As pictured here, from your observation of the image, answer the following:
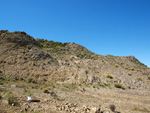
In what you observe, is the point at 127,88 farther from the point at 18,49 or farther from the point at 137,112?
the point at 18,49

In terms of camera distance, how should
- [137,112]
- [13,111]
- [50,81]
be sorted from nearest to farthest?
1. [13,111]
2. [137,112]
3. [50,81]

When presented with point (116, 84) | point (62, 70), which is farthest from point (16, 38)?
point (116, 84)

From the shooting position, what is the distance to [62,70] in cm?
2344

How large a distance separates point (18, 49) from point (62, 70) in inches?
480

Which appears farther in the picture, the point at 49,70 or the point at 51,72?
the point at 49,70

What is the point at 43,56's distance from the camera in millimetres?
27125

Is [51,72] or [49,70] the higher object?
[49,70]

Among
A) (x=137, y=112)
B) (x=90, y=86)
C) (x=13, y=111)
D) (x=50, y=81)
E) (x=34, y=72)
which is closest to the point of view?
(x=13, y=111)

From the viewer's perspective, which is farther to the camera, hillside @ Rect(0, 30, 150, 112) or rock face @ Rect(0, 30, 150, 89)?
rock face @ Rect(0, 30, 150, 89)

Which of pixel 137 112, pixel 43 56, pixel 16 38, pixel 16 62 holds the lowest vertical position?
pixel 137 112

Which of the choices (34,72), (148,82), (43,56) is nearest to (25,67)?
(34,72)

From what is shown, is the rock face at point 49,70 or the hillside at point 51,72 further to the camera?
the rock face at point 49,70

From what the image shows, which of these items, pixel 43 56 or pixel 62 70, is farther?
pixel 43 56

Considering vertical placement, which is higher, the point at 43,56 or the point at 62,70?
the point at 43,56
